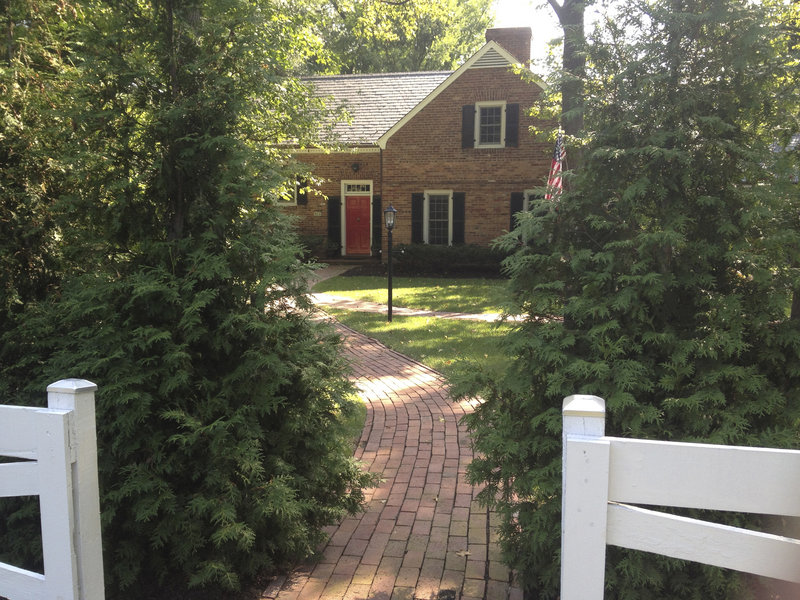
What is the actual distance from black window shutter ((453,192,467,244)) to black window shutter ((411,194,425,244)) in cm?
111

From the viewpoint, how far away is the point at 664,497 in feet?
4.84

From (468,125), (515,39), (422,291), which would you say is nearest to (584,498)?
(422,291)

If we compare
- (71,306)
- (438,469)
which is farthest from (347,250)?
(71,306)

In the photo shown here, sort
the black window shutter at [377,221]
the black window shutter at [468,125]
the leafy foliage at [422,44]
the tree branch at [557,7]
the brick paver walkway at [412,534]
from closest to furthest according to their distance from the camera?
1. the brick paver walkway at [412,534]
2. the tree branch at [557,7]
3. the black window shutter at [468,125]
4. the black window shutter at [377,221]
5. the leafy foliage at [422,44]

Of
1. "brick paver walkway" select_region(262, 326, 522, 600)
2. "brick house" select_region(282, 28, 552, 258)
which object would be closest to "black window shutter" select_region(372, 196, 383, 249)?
"brick house" select_region(282, 28, 552, 258)

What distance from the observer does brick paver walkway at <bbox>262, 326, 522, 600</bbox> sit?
10.1 ft

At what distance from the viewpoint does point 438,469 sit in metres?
4.73

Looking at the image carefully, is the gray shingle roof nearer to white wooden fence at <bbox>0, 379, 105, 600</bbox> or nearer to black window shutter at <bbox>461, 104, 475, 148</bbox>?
black window shutter at <bbox>461, 104, 475, 148</bbox>

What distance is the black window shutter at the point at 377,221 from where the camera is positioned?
798 inches

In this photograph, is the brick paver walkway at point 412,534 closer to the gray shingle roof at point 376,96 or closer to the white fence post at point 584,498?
the white fence post at point 584,498

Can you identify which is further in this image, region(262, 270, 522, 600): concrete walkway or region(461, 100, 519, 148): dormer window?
region(461, 100, 519, 148): dormer window

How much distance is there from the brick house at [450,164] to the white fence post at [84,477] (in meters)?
17.0

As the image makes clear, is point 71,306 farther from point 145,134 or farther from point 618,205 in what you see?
point 618,205

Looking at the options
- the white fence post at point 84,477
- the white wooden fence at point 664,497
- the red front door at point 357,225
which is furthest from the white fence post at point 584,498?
the red front door at point 357,225
